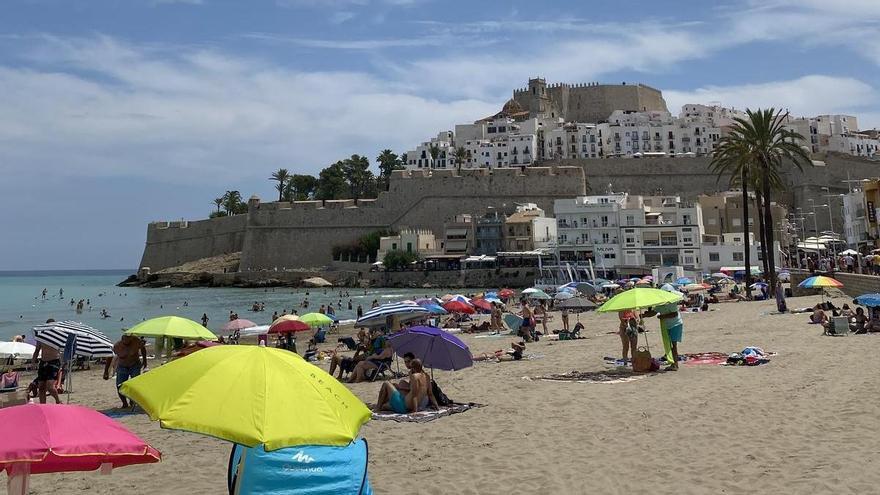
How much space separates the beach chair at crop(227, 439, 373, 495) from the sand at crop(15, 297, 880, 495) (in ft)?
4.53

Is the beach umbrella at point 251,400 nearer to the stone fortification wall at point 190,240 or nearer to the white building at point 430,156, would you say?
the stone fortification wall at point 190,240

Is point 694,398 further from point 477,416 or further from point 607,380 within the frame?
point 477,416

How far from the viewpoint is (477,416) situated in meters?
7.56

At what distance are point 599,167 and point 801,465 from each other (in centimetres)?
6613

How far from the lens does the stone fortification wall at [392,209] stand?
65500 millimetres

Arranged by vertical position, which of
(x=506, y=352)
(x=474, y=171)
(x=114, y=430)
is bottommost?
(x=506, y=352)

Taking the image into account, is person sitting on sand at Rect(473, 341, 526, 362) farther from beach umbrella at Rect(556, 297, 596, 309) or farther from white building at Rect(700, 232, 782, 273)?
white building at Rect(700, 232, 782, 273)

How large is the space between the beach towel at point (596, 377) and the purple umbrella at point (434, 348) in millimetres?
1772

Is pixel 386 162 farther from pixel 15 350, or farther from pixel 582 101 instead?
pixel 15 350

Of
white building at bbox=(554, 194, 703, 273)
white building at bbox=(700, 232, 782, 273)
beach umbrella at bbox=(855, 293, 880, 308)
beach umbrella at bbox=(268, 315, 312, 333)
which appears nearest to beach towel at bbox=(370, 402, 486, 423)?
beach umbrella at bbox=(268, 315, 312, 333)

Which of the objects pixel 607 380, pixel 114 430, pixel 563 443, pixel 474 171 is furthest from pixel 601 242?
pixel 114 430

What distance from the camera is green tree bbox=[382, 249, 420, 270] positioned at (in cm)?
5821

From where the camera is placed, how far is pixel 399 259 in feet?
191

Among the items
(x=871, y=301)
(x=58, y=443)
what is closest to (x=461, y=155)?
(x=871, y=301)
